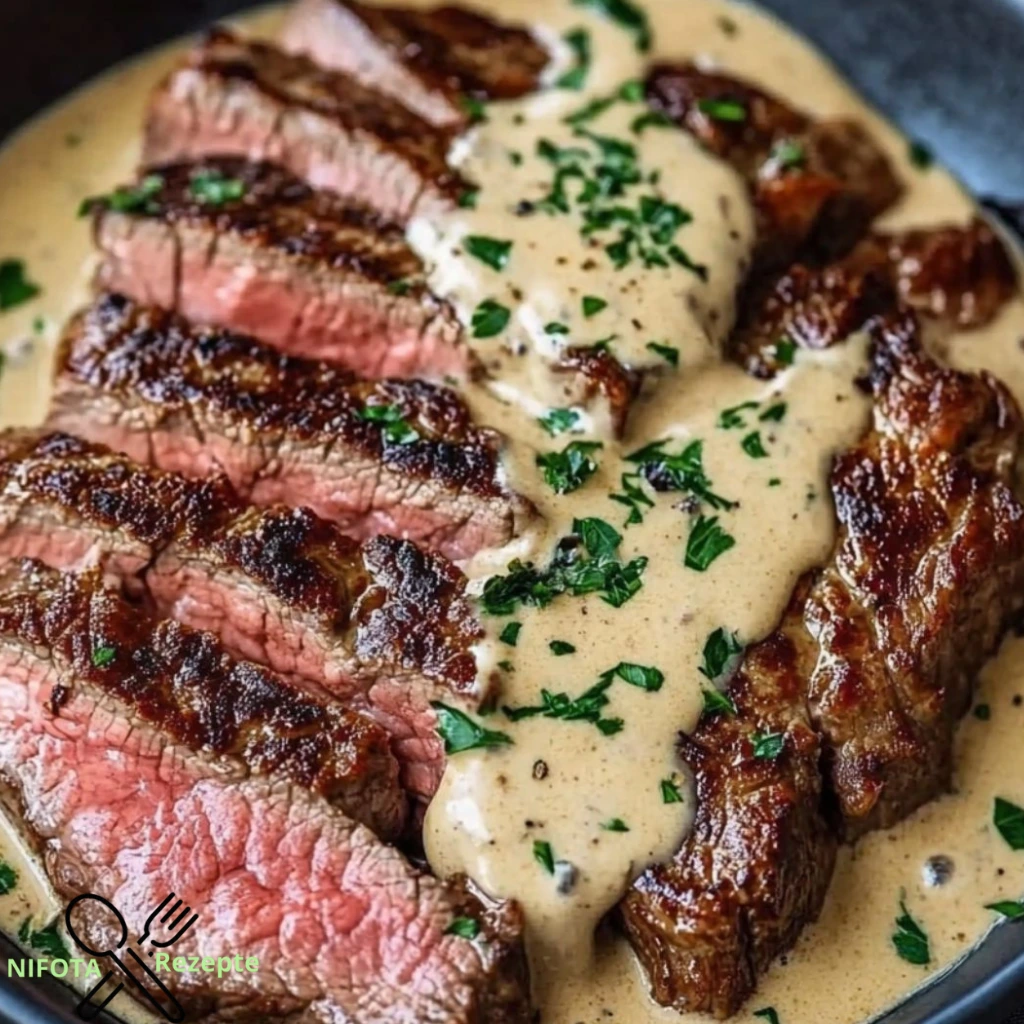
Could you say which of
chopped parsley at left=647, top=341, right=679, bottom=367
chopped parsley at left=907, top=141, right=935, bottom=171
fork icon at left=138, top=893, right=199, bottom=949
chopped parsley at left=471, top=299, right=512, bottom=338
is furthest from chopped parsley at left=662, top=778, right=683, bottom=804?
chopped parsley at left=907, top=141, right=935, bottom=171

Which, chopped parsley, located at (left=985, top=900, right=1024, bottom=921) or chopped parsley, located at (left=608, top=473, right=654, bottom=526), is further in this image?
chopped parsley, located at (left=608, top=473, right=654, bottom=526)

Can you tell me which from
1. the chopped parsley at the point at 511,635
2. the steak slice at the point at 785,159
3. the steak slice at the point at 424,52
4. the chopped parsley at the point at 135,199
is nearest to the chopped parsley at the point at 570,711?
the chopped parsley at the point at 511,635

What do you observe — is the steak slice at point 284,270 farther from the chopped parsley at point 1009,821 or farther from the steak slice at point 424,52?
the chopped parsley at point 1009,821

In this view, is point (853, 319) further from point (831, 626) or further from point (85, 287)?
point (85, 287)

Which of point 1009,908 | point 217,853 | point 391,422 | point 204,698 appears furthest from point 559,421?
point 1009,908

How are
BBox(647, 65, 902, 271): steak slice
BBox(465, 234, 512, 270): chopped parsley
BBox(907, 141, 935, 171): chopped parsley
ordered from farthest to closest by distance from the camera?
BBox(907, 141, 935, 171): chopped parsley → BBox(647, 65, 902, 271): steak slice → BBox(465, 234, 512, 270): chopped parsley

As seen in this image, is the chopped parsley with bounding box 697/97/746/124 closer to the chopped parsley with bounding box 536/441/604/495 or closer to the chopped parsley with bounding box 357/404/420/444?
the chopped parsley with bounding box 536/441/604/495

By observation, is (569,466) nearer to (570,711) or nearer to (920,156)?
(570,711)
